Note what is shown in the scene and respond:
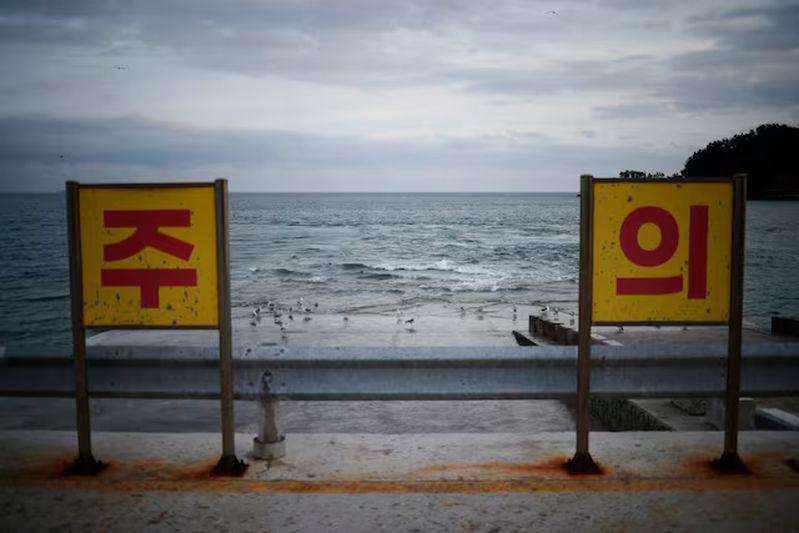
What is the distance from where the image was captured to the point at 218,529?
3.43 m

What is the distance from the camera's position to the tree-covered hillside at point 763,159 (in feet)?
513

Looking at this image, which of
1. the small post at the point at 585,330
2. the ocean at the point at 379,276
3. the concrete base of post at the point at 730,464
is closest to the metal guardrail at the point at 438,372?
the small post at the point at 585,330

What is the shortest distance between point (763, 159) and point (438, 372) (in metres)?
183

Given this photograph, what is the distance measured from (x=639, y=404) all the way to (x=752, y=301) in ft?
74.2

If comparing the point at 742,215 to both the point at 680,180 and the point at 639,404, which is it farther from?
the point at 639,404

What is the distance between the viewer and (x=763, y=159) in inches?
6304

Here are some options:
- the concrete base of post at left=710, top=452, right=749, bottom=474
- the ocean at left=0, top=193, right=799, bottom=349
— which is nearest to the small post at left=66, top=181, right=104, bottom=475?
the concrete base of post at left=710, top=452, right=749, bottom=474

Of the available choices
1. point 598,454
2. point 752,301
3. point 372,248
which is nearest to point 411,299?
point 752,301

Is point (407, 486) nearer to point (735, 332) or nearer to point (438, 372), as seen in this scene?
point (438, 372)

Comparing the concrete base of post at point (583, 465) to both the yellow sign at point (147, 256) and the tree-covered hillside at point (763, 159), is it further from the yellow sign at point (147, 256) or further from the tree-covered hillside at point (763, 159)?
the tree-covered hillside at point (763, 159)

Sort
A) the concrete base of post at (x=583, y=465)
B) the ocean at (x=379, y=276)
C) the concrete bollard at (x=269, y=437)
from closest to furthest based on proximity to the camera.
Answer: the concrete base of post at (x=583, y=465) → the concrete bollard at (x=269, y=437) → the ocean at (x=379, y=276)

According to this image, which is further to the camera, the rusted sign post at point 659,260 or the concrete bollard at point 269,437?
the concrete bollard at point 269,437

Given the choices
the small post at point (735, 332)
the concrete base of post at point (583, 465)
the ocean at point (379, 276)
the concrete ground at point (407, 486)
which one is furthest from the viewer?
the ocean at point (379, 276)

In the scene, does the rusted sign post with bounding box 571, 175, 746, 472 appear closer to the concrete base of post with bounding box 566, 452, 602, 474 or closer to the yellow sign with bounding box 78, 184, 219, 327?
the concrete base of post with bounding box 566, 452, 602, 474
